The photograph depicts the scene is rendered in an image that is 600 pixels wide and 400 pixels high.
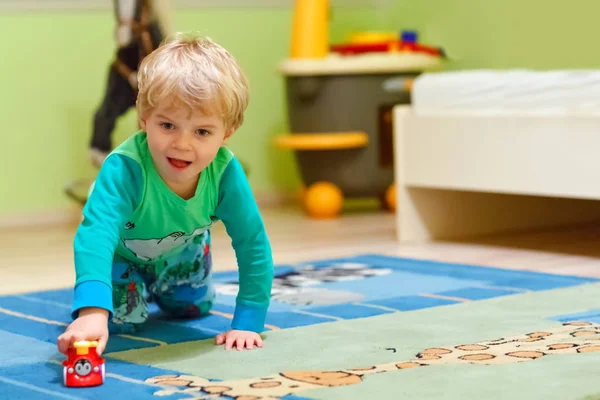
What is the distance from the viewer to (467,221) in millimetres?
2615

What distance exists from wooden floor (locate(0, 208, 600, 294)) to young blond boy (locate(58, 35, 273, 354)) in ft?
1.80

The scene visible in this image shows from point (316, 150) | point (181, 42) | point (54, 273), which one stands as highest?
point (181, 42)

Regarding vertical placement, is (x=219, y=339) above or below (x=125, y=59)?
below

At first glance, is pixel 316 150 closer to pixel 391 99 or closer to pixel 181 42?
pixel 391 99

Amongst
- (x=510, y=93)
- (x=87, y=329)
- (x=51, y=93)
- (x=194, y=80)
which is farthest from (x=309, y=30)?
(x=87, y=329)

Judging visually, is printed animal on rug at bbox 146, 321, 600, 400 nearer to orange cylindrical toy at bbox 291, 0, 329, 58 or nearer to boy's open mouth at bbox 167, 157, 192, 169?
boy's open mouth at bbox 167, 157, 192, 169

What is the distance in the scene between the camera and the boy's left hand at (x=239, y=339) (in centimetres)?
134

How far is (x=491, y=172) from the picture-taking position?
7.57 ft

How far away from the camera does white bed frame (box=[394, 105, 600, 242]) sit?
2.13 meters

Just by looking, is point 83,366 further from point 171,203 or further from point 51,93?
point 51,93

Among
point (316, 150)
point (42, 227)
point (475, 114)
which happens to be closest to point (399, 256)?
point (475, 114)

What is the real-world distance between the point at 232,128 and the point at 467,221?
1.41m

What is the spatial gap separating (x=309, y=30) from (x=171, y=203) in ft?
5.91

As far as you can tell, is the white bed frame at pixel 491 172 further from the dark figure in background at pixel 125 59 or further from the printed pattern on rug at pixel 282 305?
the dark figure in background at pixel 125 59
